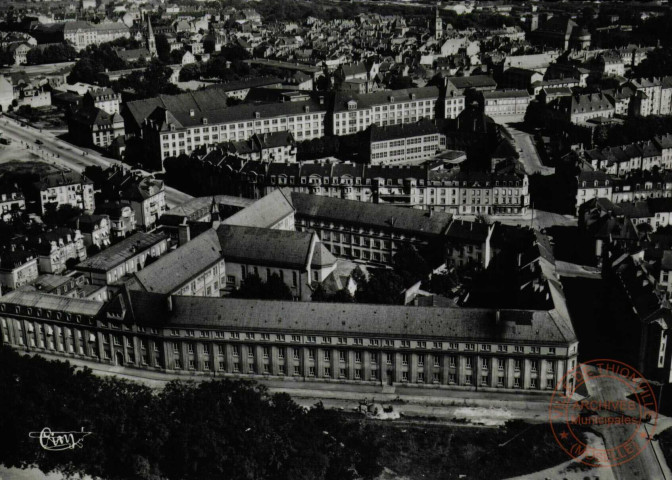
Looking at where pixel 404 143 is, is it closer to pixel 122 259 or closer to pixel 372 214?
pixel 372 214

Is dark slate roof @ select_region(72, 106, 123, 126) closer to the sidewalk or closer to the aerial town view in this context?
the aerial town view

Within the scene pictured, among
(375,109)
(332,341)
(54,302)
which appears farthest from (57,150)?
(332,341)

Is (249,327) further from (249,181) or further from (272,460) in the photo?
(249,181)

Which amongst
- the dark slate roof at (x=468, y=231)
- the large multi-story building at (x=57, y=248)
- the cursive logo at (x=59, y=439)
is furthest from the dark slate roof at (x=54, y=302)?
the dark slate roof at (x=468, y=231)

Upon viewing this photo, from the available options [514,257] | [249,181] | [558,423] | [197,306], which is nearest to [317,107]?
[249,181]

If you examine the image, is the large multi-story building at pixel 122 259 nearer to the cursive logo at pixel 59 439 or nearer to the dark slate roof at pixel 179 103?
the cursive logo at pixel 59 439
